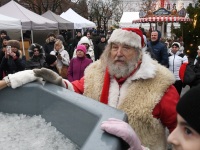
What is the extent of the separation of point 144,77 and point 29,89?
752 mm

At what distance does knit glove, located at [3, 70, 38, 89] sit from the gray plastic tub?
36 mm

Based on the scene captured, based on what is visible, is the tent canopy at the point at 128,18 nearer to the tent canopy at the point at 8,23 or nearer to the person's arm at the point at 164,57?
the tent canopy at the point at 8,23

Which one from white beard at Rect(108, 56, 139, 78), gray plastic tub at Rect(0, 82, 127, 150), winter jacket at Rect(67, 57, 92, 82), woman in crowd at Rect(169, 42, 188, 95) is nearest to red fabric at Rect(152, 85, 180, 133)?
white beard at Rect(108, 56, 139, 78)

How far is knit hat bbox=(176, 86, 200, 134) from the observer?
97cm

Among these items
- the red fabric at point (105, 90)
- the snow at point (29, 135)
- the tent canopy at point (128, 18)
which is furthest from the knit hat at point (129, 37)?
the tent canopy at point (128, 18)

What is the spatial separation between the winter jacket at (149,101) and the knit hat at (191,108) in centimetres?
96

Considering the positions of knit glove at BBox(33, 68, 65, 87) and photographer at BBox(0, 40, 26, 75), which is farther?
photographer at BBox(0, 40, 26, 75)

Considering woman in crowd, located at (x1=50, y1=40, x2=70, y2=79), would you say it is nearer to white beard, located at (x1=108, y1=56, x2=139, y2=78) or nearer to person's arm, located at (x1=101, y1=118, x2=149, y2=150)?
white beard, located at (x1=108, y1=56, x2=139, y2=78)

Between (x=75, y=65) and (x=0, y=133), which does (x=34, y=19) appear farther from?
(x=0, y=133)

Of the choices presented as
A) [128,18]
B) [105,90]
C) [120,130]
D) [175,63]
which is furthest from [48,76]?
[128,18]

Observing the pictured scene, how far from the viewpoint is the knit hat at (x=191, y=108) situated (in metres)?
0.97

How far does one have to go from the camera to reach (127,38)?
2.18m

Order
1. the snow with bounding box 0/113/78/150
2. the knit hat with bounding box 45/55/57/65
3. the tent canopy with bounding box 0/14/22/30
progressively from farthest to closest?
the tent canopy with bounding box 0/14/22/30, the knit hat with bounding box 45/55/57/65, the snow with bounding box 0/113/78/150

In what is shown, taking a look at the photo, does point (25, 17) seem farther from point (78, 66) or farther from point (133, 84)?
point (133, 84)
